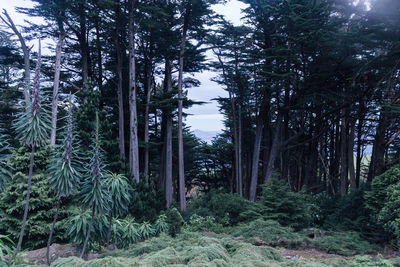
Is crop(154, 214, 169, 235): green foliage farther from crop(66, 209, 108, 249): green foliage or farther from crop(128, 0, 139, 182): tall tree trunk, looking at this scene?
crop(128, 0, 139, 182): tall tree trunk

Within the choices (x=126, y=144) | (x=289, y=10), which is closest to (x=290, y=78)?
(x=289, y=10)

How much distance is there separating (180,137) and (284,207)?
753 cm

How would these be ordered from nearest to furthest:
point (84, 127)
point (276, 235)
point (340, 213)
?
point (276, 235)
point (84, 127)
point (340, 213)

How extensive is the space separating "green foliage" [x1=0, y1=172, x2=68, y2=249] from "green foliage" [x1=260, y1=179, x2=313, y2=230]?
779 cm

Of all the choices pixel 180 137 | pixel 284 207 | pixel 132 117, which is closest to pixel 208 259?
pixel 284 207

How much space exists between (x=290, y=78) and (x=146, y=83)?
375 inches

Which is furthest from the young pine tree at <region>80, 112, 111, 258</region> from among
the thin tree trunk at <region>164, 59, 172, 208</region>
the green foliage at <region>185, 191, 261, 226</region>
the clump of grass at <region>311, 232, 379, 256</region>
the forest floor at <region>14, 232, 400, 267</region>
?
the thin tree trunk at <region>164, 59, 172, 208</region>

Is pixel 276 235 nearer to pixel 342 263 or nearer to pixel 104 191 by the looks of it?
pixel 342 263

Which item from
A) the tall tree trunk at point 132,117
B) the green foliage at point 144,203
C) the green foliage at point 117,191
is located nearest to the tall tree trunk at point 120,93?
the tall tree trunk at point 132,117

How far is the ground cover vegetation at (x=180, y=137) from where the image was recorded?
24.5 ft

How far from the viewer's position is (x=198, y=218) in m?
14.1

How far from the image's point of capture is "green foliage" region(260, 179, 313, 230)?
12484 millimetres

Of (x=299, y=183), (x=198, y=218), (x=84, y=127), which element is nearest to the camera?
(x=84, y=127)

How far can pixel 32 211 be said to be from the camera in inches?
443
